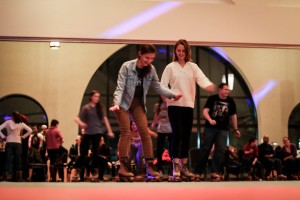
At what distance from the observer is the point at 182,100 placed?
4434 mm

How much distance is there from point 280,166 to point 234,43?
3922 mm

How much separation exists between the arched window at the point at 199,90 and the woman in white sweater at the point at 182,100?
30.8 feet

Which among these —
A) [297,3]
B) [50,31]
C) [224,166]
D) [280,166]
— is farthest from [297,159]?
[50,31]

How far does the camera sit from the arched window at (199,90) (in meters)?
14.0

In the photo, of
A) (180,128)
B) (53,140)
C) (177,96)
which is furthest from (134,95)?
(53,140)

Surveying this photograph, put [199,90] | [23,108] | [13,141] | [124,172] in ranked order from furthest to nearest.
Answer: [199,90] < [23,108] < [13,141] < [124,172]

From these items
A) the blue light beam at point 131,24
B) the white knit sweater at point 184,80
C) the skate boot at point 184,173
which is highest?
the blue light beam at point 131,24

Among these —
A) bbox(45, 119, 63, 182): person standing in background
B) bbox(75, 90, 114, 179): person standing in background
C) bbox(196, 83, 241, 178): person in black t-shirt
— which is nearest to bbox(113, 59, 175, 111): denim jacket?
bbox(196, 83, 241, 178): person in black t-shirt

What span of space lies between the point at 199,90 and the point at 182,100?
9995mm

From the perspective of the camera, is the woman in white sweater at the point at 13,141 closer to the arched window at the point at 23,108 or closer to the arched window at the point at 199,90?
the arched window at the point at 23,108

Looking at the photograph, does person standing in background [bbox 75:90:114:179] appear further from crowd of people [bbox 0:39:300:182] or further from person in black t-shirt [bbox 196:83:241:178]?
person in black t-shirt [bbox 196:83:241:178]

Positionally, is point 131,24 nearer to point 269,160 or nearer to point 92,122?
point 92,122

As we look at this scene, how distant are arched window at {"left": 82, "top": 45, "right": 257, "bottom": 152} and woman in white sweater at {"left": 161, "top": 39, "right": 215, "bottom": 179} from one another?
937 cm

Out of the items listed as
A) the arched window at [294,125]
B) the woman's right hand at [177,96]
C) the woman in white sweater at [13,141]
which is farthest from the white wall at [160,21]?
the arched window at [294,125]
